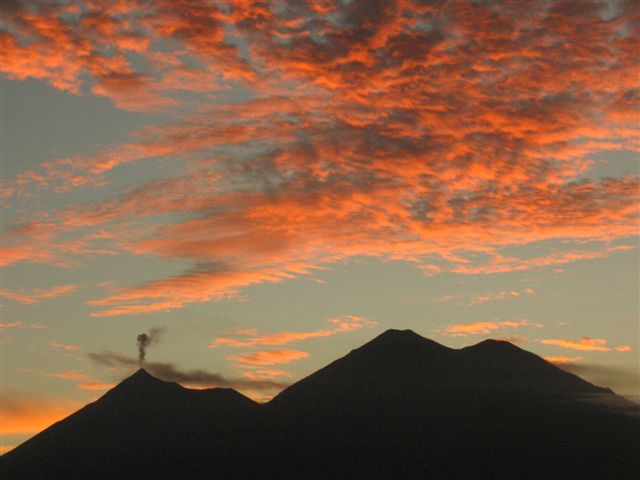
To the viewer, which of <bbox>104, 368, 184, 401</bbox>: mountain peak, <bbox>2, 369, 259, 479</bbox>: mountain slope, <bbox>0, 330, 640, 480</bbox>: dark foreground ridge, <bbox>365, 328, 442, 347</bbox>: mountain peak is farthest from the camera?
<bbox>104, 368, 184, 401</bbox>: mountain peak

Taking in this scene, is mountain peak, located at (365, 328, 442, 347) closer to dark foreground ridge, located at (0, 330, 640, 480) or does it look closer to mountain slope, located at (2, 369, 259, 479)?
dark foreground ridge, located at (0, 330, 640, 480)

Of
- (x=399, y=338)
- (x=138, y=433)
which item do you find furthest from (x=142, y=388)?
(x=399, y=338)

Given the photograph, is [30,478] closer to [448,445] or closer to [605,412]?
[448,445]

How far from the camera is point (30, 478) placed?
360 ft

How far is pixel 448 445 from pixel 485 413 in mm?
9112

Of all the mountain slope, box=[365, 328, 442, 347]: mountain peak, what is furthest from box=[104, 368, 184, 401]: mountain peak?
box=[365, 328, 442, 347]: mountain peak

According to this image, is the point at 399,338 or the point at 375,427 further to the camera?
the point at 399,338

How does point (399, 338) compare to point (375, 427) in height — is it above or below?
above

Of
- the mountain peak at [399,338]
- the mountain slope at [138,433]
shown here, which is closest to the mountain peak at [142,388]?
the mountain slope at [138,433]

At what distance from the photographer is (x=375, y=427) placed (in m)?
104

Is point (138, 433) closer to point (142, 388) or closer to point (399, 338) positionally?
point (142, 388)

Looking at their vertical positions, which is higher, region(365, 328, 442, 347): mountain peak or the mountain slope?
region(365, 328, 442, 347): mountain peak

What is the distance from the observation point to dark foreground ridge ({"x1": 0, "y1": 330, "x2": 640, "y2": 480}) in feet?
303

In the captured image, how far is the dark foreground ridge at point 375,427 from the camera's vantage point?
92312 mm
